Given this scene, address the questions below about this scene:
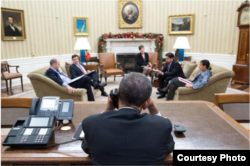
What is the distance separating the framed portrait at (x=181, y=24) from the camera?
27.3 ft

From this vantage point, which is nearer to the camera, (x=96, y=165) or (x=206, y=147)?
(x=96, y=165)

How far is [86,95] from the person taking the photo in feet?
14.8

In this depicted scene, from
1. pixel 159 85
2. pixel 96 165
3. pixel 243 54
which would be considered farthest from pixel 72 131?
pixel 243 54

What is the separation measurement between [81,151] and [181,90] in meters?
3.17

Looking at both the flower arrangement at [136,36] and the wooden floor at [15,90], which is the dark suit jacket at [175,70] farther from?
the wooden floor at [15,90]

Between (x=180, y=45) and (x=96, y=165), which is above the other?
(x=180, y=45)

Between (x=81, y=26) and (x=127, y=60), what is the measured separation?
2.36 meters

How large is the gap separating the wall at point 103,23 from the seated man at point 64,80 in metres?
3.39

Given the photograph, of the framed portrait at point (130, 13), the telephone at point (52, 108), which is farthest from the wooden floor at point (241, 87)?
the telephone at point (52, 108)

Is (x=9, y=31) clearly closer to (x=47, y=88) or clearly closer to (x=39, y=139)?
(x=47, y=88)

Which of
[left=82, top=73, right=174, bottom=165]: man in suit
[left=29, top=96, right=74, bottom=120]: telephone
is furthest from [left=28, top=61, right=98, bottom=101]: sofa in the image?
[left=82, top=73, right=174, bottom=165]: man in suit

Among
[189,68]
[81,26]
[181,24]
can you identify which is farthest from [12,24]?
[181,24]

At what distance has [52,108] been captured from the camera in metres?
1.89

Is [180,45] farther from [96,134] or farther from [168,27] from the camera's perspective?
[96,134]
